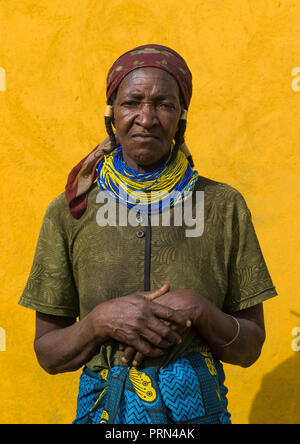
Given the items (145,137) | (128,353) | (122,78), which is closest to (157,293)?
(128,353)

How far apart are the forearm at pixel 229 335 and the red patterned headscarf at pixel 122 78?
2.21ft

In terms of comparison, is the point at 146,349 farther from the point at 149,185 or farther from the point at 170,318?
the point at 149,185

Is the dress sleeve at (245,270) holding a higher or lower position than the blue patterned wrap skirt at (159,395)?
higher

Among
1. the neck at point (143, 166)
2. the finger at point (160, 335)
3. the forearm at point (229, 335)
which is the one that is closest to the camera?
the finger at point (160, 335)

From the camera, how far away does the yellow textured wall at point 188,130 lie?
13.6 ft

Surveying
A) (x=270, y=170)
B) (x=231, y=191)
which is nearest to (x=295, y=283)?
(x=270, y=170)

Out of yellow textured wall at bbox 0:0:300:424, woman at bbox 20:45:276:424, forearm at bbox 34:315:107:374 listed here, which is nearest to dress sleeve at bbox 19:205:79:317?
woman at bbox 20:45:276:424

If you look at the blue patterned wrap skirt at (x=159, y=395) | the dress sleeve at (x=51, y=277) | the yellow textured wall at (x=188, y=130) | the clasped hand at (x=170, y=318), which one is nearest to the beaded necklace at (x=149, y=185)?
the dress sleeve at (x=51, y=277)

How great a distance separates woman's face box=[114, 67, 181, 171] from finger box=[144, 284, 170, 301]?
1.69 feet

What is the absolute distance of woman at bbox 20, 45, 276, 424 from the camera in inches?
93.5

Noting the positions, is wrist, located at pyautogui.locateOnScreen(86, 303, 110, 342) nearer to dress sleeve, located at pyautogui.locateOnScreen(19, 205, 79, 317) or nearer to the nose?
dress sleeve, located at pyautogui.locateOnScreen(19, 205, 79, 317)

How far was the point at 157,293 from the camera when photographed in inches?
93.4

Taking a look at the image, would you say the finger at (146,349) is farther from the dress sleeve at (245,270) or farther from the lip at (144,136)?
the lip at (144,136)

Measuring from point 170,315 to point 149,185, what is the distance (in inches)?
22.4
